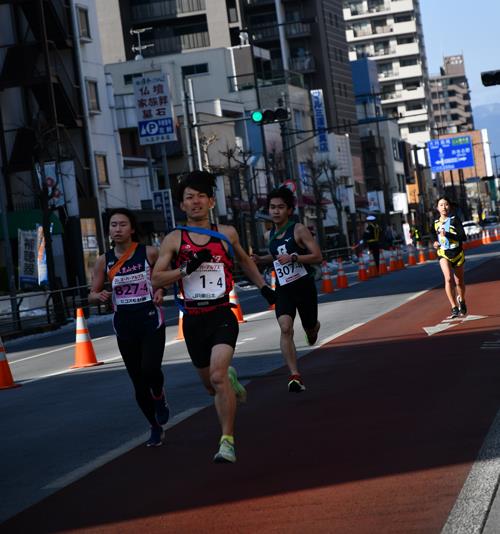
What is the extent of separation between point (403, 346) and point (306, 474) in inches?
348

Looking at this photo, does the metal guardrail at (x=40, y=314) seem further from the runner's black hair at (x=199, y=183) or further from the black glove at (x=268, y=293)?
the runner's black hair at (x=199, y=183)

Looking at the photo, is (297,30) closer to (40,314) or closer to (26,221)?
(26,221)

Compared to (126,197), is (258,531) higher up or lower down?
lower down

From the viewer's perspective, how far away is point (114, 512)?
297 inches

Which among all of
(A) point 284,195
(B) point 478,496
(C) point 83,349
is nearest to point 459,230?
(C) point 83,349

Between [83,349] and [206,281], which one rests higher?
[206,281]

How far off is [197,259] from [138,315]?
1111 mm

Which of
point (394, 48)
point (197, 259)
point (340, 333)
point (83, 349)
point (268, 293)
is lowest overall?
point (340, 333)

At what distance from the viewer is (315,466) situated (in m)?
8.34

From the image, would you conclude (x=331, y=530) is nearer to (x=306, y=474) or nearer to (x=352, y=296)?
(x=306, y=474)

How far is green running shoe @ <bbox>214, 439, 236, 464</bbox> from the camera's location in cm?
853

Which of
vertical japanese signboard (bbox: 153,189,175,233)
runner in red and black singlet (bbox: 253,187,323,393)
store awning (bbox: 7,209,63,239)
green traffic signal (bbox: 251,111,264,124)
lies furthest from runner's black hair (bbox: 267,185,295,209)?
vertical japanese signboard (bbox: 153,189,175,233)

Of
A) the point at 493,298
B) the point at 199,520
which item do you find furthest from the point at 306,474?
the point at 493,298

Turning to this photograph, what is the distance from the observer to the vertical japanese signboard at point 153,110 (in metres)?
55.3
